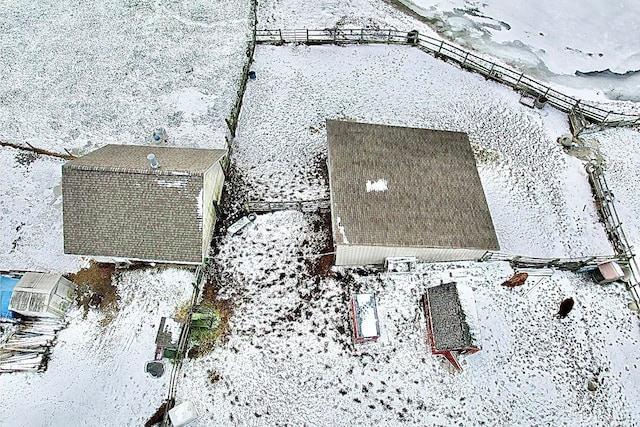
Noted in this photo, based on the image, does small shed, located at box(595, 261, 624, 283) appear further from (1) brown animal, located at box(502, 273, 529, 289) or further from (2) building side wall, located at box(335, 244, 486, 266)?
(2) building side wall, located at box(335, 244, 486, 266)

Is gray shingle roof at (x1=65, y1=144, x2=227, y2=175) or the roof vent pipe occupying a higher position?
gray shingle roof at (x1=65, y1=144, x2=227, y2=175)

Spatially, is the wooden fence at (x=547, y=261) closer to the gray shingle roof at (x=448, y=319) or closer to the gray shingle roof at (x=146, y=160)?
the gray shingle roof at (x=448, y=319)

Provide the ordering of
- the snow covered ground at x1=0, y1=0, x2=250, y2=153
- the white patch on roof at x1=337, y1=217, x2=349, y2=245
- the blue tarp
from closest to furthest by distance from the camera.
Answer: the white patch on roof at x1=337, y1=217, x2=349, y2=245, the blue tarp, the snow covered ground at x1=0, y1=0, x2=250, y2=153

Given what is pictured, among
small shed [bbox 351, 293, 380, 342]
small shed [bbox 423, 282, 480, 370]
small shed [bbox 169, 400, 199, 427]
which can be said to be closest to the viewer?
small shed [bbox 169, 400, 199, 427]

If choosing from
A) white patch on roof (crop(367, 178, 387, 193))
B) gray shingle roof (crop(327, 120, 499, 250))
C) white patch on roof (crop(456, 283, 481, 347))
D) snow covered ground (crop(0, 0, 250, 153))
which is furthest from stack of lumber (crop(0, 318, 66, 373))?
white patch on roof (crop(456, 283, 481, 347))

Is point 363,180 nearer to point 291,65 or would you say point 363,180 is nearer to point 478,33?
point 291,65

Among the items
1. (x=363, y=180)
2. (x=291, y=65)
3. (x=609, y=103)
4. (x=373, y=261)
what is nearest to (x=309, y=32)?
(x=291, y=65)
